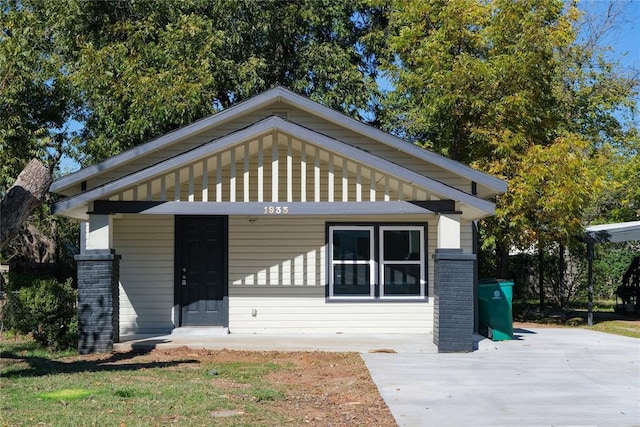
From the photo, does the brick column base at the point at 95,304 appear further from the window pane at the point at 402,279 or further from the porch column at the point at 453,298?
the porch column at the point at 453,298

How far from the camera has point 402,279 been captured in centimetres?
1482

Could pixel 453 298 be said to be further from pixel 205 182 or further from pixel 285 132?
pixel 205 182

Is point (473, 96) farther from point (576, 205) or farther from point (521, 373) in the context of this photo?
point (521, 373)

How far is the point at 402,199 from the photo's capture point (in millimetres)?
12719

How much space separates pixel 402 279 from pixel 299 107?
401 centimetres

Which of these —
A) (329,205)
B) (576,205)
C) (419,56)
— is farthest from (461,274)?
(419,56)

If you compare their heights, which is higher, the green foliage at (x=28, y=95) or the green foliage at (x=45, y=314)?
the green foliage at (x=28, y=95)

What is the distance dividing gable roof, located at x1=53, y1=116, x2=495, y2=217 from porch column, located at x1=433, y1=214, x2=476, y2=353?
60cm

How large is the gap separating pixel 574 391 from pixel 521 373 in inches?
53.9

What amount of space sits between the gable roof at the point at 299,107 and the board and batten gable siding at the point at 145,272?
1.61 meters

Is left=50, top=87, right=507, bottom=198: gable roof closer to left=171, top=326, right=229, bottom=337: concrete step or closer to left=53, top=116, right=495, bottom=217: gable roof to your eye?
left=53, top=116, right=495, bottom=217: gable roof

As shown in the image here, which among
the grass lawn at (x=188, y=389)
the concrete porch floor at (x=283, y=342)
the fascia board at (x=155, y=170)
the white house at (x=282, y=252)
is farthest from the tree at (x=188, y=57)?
the grass lawn at (x=188, y=389)

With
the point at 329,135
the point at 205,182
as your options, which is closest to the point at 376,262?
the point at 329,135

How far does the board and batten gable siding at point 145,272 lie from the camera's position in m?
14.6
